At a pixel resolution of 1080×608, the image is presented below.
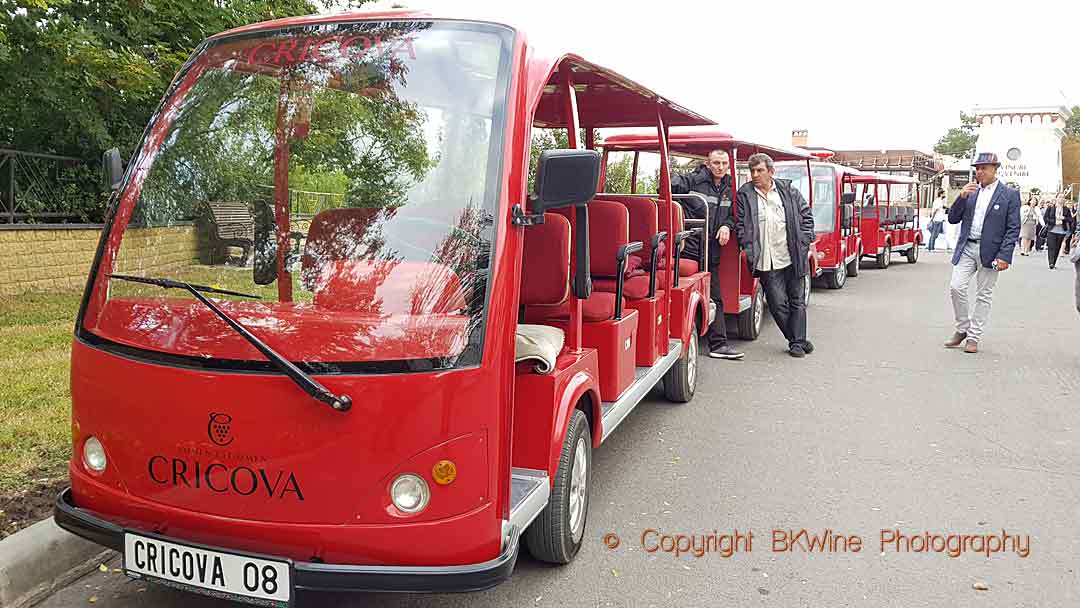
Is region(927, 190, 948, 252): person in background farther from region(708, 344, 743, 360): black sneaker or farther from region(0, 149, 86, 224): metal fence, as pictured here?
region(0, 149, 86, 224): metal fence

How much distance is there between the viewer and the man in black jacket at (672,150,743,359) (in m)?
8.73

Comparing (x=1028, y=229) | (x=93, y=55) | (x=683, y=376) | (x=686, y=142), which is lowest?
(x=683, y=376)

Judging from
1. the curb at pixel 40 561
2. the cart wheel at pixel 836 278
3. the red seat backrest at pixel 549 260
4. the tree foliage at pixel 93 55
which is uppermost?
the tree foliage at pixel 93 55

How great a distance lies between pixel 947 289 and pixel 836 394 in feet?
32.0

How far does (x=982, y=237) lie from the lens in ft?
29.0

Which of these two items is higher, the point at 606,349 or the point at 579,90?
the point at 579,90

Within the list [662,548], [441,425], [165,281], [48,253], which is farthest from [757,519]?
[48,253]

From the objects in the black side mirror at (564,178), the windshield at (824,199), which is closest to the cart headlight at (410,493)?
the black side mirror at (564,178)

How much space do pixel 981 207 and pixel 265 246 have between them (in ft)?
25.3

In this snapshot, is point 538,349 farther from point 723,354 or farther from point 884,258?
point 884,258

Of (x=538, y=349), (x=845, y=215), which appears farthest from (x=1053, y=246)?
(x=538, y=349)

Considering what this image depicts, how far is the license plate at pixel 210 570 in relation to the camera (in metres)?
2.83

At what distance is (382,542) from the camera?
288 centimetres

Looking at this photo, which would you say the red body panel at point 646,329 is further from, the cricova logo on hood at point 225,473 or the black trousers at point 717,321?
the black trousers at point 717,321
